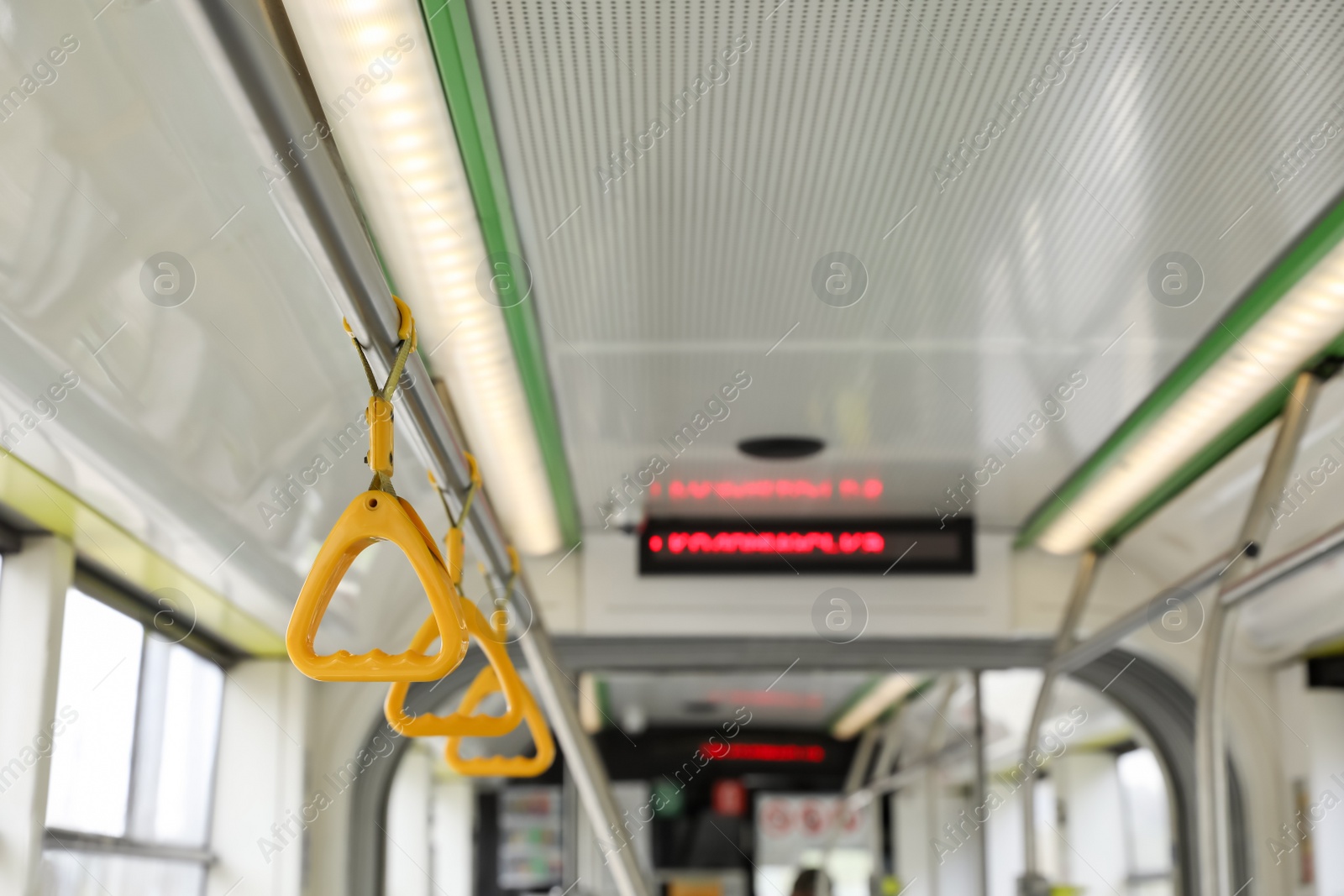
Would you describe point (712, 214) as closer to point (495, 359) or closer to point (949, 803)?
point (495, 359)

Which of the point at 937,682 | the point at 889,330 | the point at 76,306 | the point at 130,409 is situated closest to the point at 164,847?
the point at 130,409

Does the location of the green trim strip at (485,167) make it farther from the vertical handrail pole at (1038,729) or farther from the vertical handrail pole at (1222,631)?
the vertical handrail pole at (1038,729)

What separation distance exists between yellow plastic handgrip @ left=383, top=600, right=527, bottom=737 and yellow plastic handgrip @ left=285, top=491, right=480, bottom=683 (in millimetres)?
555

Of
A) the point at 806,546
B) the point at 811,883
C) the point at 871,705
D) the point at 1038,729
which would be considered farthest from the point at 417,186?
the point at 811,883

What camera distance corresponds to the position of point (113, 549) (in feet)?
11.4

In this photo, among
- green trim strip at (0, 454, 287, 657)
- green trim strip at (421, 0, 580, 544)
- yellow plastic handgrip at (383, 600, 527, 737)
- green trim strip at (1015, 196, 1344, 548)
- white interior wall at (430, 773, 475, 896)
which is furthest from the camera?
white interior wall at (430, 773, 475, 896)

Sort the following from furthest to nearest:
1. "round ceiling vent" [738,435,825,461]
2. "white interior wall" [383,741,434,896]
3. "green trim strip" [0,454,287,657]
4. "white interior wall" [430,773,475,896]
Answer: "white interior wall" [430,773,475,896] < "white interior wall" [383,741,434,896] < "round ceiling vent" [738,435,825,461] < "green trim strip" [0,454,287,657]

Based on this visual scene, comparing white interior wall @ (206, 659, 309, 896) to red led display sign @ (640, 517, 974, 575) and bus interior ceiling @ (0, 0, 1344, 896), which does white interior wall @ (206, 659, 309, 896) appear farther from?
red led display sign @ (640, 517, 974, 575)

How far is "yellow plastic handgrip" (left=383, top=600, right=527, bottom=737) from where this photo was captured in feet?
7.65

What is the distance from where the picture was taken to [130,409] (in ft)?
9.12

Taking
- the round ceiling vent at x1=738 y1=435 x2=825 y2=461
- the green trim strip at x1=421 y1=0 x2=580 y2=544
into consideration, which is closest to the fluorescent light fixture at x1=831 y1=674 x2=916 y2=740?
the round ceiling vent at x1=738 y1=435 x2=825 y2=461

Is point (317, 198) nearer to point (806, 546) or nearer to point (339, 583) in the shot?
point (339, 583)

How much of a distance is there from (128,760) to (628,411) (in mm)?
1824

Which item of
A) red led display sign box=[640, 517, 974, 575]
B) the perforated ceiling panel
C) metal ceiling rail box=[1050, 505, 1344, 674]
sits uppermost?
the perforated ceiling panel
